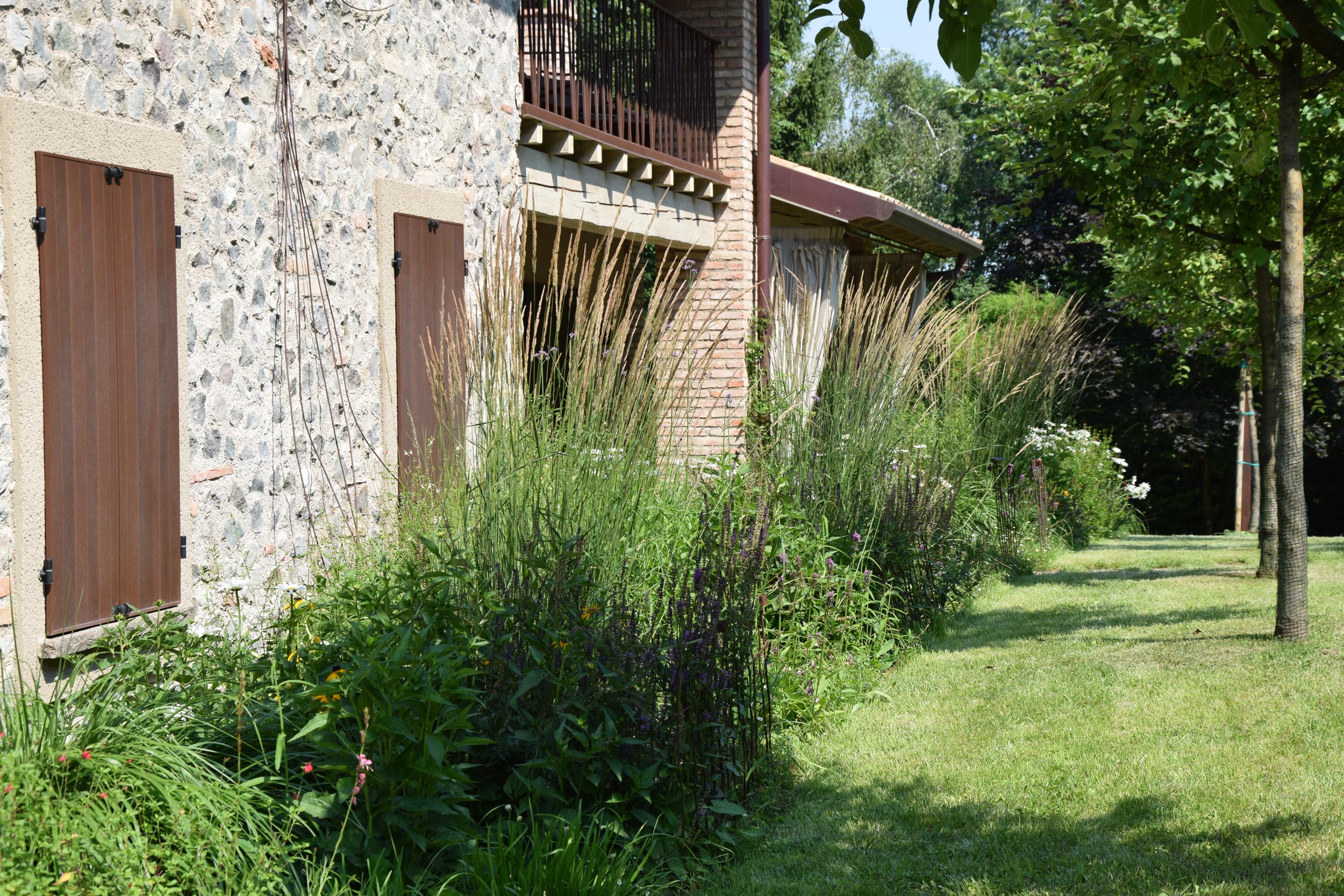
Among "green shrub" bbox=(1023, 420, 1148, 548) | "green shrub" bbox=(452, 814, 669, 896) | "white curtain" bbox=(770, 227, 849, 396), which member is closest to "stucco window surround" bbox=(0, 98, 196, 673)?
"green shrub" bbox=(452, 814, 669, 896)

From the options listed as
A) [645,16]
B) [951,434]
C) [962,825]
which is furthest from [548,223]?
[962,825]

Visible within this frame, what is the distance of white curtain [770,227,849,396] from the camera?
7.88m

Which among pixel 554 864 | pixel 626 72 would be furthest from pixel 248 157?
pixel 626 72

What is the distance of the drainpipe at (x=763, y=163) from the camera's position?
441 inches

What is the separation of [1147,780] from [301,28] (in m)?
4.91

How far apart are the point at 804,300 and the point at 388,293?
2.75m

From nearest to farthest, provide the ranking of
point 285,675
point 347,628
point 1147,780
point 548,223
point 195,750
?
1. point 195,750
2. point 285,675
3. point 347,628
4. point 1147,780
5. point 548,223

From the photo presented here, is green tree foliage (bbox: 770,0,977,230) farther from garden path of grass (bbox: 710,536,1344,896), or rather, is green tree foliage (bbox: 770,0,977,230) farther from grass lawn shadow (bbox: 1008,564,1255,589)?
garden path of grass (bbox: 710,536,1344,896)

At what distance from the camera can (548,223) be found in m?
8.59

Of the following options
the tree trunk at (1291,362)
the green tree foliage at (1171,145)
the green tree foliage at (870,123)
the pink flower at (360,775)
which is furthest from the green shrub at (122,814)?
the green tree foliage at (870,123)

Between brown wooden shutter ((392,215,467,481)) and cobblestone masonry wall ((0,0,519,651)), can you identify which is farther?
brown wooden shutter ((392,215,467,481))

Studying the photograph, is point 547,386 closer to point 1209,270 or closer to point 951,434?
point 951,434

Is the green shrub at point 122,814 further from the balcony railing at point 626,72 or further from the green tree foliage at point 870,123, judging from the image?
the green tree foliage at point 870,123

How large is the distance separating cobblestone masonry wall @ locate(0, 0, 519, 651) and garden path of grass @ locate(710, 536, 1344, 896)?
2.70 m
